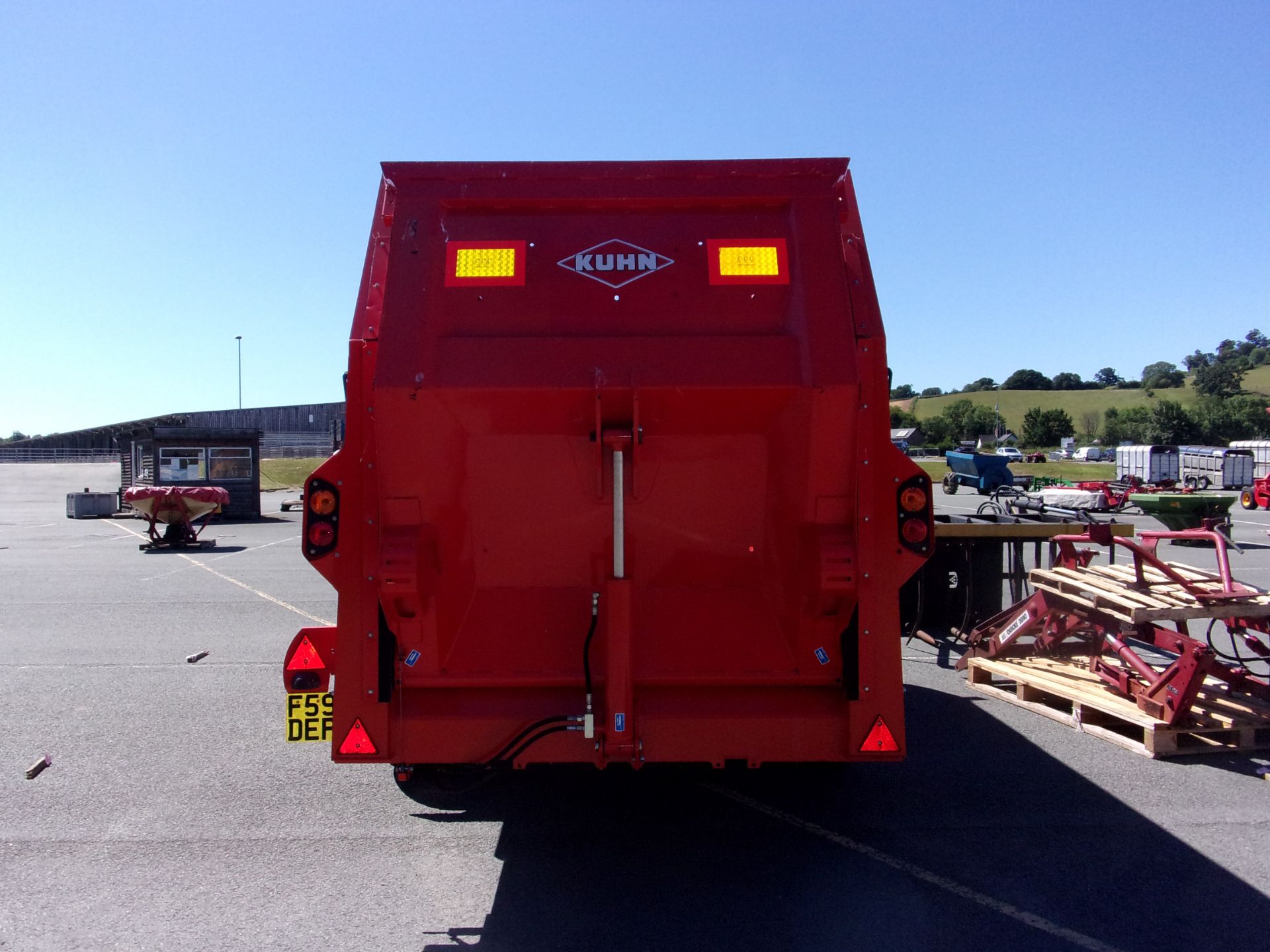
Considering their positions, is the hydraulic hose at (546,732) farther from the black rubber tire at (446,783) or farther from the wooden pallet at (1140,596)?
the wooden pallet at (1140,596)

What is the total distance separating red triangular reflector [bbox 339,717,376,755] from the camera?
3549 millimetres

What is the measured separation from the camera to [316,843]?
163 inches

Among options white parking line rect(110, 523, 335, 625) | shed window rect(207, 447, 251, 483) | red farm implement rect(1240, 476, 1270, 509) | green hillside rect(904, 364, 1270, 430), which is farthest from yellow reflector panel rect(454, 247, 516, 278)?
green hillside rect(904, 364, 1270, 430)

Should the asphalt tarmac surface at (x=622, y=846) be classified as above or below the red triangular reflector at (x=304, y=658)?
below

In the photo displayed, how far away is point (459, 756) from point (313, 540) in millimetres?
1020

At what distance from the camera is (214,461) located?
23.8 meters

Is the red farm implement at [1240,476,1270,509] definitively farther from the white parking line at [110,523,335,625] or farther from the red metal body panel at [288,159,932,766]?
the red metal body panel at [288,159,932,766]

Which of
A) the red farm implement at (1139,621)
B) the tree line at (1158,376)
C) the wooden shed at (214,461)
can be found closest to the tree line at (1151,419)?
the tree line at (1158,376)

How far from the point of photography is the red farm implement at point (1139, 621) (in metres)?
5.40

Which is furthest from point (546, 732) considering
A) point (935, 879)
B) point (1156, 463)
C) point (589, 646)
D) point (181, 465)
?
point (1156, 463)

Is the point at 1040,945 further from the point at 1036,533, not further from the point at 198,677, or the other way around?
the point at 198,677

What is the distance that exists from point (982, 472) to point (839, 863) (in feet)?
112

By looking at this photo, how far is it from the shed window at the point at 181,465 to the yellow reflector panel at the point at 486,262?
890 inches

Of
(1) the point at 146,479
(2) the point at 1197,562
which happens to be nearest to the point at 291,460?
(1) the point at 146,479
